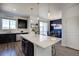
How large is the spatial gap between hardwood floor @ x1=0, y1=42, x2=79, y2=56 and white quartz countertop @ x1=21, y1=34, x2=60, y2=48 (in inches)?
6.7

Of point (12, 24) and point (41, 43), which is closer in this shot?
point (41, 43)

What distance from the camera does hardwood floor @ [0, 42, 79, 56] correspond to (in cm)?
238

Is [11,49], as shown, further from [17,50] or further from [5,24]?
[5,24]

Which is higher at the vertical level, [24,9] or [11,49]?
[24,9]

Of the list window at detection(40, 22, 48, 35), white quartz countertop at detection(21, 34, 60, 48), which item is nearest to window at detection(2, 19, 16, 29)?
white quartz countertop at detection(21, 34, 60, 48)

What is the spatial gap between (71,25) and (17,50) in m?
1.47

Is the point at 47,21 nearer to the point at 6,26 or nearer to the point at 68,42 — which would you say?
the point at 68,42

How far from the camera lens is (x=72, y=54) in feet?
7.79

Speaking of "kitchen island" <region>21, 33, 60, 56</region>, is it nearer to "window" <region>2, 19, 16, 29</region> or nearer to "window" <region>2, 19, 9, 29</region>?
"window" <region>2, 19, 16, 29</region>

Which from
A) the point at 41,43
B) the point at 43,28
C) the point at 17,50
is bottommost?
the point at 17,50

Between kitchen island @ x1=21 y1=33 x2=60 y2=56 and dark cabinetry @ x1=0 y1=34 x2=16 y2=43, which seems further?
dark cabinetry @ x1=0 y1=34 x2=16 y2=43

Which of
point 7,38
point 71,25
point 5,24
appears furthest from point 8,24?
point 71,25

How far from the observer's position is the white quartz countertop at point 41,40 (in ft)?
7.70

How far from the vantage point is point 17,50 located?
244 cm
